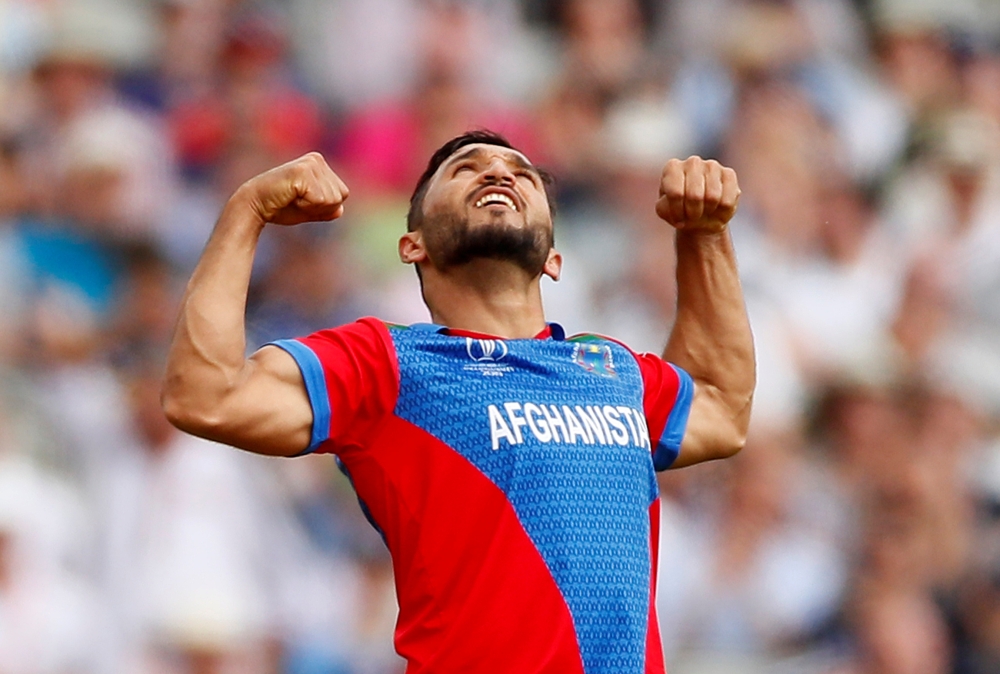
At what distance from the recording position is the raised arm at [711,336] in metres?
4.46

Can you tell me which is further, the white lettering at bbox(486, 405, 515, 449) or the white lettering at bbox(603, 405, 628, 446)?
the white lettering at bbox(603, 405, 628, 446)

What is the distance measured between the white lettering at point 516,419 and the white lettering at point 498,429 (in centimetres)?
1

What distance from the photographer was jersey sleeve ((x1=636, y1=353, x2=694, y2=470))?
4.34 meters

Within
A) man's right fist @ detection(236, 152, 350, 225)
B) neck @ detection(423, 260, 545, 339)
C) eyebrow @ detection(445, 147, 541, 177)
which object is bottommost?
neck @ detection(423, 260, 545, 339)

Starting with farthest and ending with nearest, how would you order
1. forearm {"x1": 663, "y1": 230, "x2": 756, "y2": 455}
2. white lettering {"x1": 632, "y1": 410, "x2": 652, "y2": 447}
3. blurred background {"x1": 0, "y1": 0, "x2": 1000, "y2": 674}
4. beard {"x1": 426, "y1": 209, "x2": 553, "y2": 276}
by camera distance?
blurred background {"x1": 0, "y1": 0, "x2": 1000, "y2": 674}
forearm {"x1": 663, "y1": 230, "x2": 756, "y2": 455}
beard {"x1": 426, "y1": 209, "x2": 553, "y2": 276}
white lettering {"x1": 632, "y1": 410, "x2": 652, "y2": 447}

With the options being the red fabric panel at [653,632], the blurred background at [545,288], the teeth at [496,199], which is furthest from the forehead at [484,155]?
the blurred background at [545,288]

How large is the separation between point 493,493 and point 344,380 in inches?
16.3

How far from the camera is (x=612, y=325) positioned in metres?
8.04

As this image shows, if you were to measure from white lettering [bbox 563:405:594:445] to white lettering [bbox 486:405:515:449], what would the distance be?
0.47 ft

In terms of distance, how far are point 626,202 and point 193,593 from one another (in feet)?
9.91

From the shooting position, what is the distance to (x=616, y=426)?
401 centimetres

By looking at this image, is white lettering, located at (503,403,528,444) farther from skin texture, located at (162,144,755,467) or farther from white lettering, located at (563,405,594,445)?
skin texture, located at (162,144,755,467)

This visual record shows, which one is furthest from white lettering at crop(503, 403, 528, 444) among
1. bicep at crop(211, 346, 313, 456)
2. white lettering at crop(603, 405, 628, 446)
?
bicep at crop(211, 346, 313, 456)

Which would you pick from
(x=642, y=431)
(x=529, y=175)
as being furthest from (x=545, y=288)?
(x=642, y=431)
